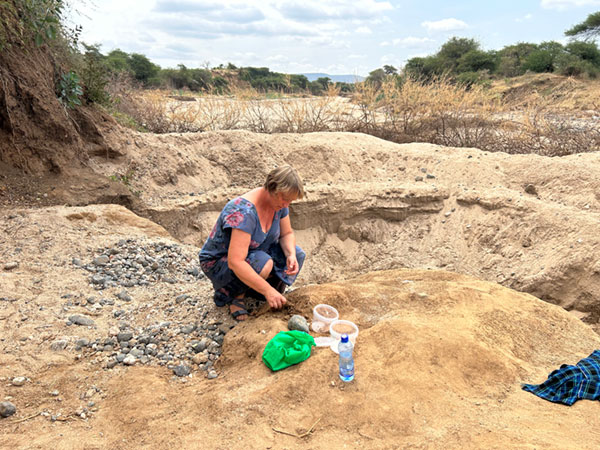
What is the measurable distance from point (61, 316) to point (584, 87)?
1884cm

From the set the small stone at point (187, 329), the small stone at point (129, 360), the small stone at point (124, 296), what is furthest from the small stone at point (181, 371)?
the small stone at point (124, 296)

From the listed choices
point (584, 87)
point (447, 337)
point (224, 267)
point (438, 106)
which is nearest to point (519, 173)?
point (438, 106)

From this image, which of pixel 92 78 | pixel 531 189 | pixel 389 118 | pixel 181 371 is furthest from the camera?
pixel 389 118

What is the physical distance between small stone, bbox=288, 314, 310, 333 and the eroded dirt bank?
303 centimetres

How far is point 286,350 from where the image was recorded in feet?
7.20

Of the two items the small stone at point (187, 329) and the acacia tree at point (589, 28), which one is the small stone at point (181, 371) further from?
the acacia tree at point (589, 28)

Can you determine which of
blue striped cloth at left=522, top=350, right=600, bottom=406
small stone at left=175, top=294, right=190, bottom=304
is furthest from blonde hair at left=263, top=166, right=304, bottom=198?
blue striped cloth at left=522, top=350, right=600, bottom=406

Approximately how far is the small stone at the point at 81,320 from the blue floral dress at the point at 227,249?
803 millimetres

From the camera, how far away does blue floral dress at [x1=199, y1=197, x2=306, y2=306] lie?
2.41 metres

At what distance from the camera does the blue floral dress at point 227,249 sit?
7.89 ft

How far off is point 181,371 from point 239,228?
863mm

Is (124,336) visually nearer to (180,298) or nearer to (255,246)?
(180,298)

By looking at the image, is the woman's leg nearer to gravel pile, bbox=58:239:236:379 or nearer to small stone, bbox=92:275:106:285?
gravel pile, bbox=58:239:236:379

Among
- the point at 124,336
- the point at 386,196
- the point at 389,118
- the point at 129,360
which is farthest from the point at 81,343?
the point at 389,118
